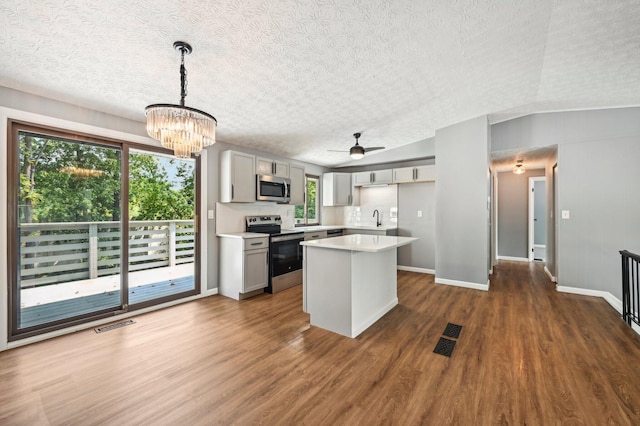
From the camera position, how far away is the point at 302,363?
217 centimetres

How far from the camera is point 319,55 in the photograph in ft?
7.57

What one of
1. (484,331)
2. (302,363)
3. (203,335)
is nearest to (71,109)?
(203,335)

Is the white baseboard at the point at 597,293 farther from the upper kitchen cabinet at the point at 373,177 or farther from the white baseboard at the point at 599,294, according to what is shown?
the upper kitchen cabinet at the point at 373,177

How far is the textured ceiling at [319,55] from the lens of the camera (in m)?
1.78

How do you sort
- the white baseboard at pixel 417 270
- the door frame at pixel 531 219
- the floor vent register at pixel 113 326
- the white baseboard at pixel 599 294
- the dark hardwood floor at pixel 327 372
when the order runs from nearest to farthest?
the dark hardwood floor at pixel 327 372, the floor vent register at pixel 113 326, the white baseboard at pixel 599 294, the white baseboard at pixel 417 270, the door frame at pixel 531 219

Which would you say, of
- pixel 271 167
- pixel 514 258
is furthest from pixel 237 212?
pixel 514 258

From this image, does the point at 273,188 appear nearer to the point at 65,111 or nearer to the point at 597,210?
the point at 65,111

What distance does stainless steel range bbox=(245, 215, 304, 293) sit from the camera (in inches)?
160

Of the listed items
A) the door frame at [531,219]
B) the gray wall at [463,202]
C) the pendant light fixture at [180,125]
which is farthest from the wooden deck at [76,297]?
the door frame at [531,219]

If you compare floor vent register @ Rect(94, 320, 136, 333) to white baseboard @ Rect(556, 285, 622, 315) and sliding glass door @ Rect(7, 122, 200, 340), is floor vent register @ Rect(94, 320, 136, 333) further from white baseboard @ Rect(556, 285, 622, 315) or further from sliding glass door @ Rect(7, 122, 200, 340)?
white baseboard @ Rect(556, 285, 622, 315)

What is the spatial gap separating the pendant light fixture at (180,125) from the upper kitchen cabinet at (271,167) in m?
2.29

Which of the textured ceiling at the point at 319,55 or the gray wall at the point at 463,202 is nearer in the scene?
the textured ceiling at the point at 319,55

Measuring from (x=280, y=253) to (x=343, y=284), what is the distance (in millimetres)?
1762

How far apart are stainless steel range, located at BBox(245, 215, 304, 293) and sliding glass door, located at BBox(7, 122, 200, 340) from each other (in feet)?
3.37
